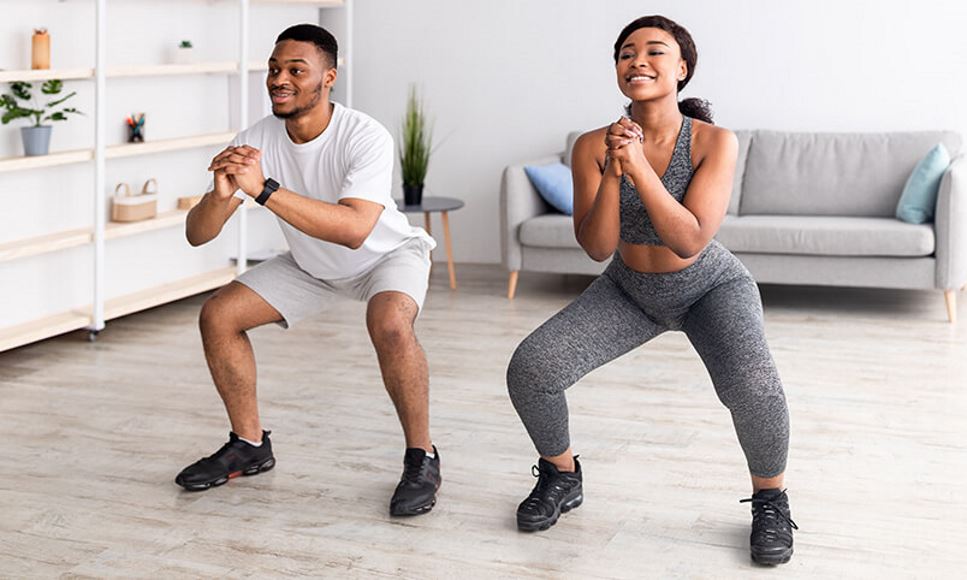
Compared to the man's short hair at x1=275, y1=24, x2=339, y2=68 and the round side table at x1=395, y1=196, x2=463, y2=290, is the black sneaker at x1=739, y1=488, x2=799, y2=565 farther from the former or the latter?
the round side table at x1=395, y1=196, x2=463, y2=290

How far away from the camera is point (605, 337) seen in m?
2.88

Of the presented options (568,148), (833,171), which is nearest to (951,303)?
(833,171)

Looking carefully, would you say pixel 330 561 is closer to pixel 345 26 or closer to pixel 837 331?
pixel 837 331

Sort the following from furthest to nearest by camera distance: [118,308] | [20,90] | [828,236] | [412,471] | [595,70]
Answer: [595,70]
[828,236]
[118,308]
[20,90]
[412,471]

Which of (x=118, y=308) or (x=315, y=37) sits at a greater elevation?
(x=315, y=37)

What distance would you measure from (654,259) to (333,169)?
829 millimetres

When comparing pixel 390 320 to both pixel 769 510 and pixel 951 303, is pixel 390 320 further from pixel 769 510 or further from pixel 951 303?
pixel 951 303

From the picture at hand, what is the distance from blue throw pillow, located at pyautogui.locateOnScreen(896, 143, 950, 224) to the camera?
5.42m

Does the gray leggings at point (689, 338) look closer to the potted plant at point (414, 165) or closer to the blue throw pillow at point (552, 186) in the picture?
the blue throw pillow at point (552, 186)

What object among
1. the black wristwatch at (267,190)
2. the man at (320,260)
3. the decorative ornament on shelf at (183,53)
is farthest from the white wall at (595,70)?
the black wristwatch at (267,190)

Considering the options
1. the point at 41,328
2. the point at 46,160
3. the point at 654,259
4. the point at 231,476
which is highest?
the point at 46,160

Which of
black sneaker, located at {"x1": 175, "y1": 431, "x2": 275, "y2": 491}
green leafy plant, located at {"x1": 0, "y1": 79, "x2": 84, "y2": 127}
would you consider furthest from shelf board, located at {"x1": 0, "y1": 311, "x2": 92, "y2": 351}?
black sneaker, located at {"x1": 175, "y1": 431, "x2": 275, "y2": 491}

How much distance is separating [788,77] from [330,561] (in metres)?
4.22

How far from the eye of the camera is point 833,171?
229 inches
